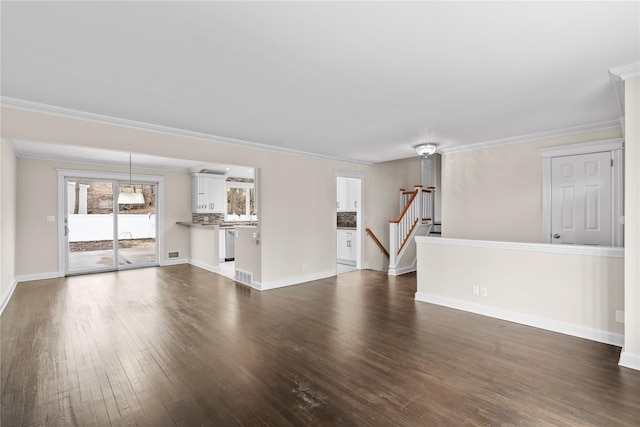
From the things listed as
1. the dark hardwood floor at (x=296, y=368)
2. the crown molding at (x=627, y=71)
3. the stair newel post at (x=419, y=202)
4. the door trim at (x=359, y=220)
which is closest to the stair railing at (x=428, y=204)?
the stair newel post at (x=419, y=202)

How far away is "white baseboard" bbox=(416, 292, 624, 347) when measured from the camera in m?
3.26

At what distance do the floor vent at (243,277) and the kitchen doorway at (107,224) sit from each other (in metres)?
2.96

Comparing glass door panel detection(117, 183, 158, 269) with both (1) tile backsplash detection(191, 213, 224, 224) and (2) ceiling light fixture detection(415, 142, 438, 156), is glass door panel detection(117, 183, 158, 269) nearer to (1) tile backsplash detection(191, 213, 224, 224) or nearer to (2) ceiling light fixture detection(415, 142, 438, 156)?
(1) tile backsplash detection(191, 213, 224, 224)

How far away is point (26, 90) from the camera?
2867 mm

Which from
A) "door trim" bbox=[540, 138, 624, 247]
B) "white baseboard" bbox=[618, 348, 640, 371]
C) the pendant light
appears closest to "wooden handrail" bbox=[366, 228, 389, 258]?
"door trim" bbox=[540, 138, 624, 247]

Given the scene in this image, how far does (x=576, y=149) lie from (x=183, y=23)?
4.98 metres

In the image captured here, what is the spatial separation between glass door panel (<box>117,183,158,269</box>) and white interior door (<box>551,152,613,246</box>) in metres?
7.93

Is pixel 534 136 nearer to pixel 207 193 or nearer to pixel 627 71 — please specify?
pixel 627 71

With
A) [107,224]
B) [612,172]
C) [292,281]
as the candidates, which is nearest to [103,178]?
[107,224]

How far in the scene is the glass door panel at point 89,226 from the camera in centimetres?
677

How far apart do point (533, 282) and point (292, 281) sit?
12.3 ft

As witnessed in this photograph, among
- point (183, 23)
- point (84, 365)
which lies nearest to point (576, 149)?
point (183, 23)

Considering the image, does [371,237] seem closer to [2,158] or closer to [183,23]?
[183,23]

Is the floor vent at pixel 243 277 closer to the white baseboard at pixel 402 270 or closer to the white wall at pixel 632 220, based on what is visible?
the white baseboard at pixel 402 270
